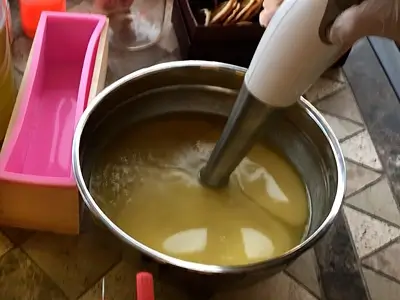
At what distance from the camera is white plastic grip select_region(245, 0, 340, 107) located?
0.67m

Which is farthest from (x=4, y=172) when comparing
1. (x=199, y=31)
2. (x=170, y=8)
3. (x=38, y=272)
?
(x=170, y=8)

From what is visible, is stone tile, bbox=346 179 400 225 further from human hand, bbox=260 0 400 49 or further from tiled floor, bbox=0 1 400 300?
human hand, bbox=260 0 400 49

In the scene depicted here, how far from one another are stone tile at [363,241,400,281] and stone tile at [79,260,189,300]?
0.96 feet

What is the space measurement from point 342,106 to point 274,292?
418 mm

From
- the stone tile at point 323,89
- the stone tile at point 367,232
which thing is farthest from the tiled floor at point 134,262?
the stone tile at point 323,89

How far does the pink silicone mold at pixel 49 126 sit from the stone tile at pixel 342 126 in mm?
428

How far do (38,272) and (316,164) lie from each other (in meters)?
0.42

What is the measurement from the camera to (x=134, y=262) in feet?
2.61

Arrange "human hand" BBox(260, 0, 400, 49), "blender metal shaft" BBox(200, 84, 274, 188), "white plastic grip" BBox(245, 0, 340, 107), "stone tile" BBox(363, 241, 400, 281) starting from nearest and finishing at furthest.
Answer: "human hand" BBox(260, 0, 400, 49) → "white plastic grip" BBox(245, 0, 340, 107) → "blender metal shaft" BBox(200, 84, 274, 188) → "stone tile" BBox(363, 241, 400, 281)

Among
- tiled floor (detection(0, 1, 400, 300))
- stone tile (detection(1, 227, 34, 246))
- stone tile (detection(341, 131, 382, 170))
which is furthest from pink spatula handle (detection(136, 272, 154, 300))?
stone tile (detection(341, 131, 382, 170))

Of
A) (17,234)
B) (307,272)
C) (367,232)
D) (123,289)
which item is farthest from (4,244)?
(367,232)

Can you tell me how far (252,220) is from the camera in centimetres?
94

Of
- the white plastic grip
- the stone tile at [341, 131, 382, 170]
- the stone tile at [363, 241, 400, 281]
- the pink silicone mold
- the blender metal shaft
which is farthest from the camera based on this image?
the stone tile at [341, 131, 382, 170]

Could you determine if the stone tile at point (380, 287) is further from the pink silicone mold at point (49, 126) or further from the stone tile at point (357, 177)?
the pink silicone mold at point (49, 126)
